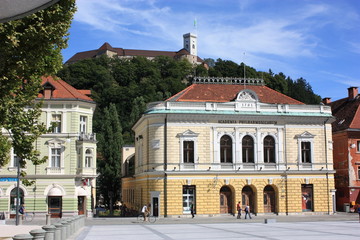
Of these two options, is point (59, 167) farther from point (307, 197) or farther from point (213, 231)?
point (307, 197)

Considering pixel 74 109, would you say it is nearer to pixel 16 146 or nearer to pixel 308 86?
pixel 16 146

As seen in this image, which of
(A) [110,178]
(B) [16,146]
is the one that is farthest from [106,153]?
(B) [16,146]

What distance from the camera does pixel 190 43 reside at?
177 metres

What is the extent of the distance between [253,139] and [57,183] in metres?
17.8

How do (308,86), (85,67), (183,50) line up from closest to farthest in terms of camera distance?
(308,86) → (85,67) → (183,50)

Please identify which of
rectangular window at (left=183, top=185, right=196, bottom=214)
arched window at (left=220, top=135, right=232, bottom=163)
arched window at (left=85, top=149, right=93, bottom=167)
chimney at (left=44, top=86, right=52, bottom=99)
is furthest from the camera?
arched window at (left=220, top=135, right=232, bottom=163)

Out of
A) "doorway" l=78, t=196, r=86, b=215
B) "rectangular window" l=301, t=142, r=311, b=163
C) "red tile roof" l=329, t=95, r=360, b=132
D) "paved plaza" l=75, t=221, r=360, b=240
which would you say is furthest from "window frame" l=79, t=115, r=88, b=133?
"red tile roof" l=329, t=95, r=360, b=132

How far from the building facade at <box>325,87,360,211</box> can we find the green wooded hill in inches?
1444

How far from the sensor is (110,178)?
57.6 m

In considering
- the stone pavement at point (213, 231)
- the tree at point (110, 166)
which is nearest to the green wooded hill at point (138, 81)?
the tree at point (110, 166)

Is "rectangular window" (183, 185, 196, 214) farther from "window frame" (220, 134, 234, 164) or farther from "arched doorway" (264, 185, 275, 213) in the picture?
"arched doorway" (264, 185, 275, 213)

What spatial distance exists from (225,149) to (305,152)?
7996 mm

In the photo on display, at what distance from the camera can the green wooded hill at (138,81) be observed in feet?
300

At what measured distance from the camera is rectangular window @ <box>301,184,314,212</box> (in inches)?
1706
